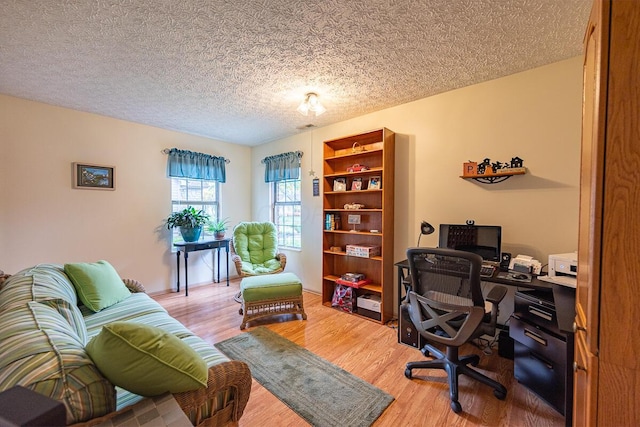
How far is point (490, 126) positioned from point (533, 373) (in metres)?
1.96

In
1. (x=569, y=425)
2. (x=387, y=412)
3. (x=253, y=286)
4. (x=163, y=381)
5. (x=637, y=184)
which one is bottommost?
(x=387, y=412)

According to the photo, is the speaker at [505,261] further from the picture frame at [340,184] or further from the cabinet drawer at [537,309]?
the picture frame at [340,184]

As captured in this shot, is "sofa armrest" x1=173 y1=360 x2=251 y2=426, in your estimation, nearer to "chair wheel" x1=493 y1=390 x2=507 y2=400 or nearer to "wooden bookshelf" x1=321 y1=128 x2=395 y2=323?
"chair wheel" x1=493 y1=390 x2=507 y2=400

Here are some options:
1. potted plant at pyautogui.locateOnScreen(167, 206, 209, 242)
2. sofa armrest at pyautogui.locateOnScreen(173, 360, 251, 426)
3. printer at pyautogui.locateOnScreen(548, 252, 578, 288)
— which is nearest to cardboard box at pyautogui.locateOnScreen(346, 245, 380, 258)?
printer at pyautogui.locateOnScreen(548, 252, 578, 288)

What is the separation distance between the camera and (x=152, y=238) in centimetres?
371

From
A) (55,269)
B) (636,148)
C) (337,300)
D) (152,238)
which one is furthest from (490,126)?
(152,238)

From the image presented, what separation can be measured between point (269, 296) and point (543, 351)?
223cm

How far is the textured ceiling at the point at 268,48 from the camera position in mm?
1547

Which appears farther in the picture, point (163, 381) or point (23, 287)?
point (23, 287)

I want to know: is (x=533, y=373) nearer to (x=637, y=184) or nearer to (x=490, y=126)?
(x=637, y=184)

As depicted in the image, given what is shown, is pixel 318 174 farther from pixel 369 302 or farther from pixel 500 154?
pixel 500 154

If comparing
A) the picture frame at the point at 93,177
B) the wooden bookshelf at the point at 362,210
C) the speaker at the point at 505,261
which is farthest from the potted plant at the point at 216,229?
the speaker at the point at 505,261

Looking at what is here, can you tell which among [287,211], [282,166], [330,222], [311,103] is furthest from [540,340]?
[282,166]

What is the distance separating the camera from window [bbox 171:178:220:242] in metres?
3.97
